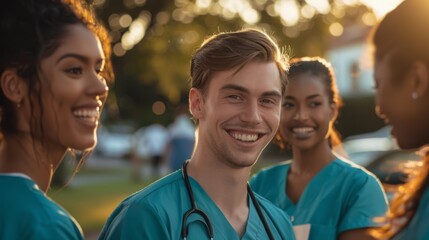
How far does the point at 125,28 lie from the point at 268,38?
982 cm

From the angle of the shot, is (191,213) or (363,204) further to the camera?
(363,204)

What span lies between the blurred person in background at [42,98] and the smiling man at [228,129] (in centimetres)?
42

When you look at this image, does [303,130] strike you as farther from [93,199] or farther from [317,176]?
[93,199]

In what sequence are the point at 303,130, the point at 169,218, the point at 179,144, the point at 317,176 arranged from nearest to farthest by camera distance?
the point at 169,218
the point at 317,176
the point at 303,130
the point at 179,144

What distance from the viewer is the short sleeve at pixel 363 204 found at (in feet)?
11.1

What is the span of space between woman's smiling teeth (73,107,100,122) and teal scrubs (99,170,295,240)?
0.37m

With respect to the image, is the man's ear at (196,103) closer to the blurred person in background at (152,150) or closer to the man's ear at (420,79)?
the man's ear at (420,79)

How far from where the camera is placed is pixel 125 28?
40.7 feet

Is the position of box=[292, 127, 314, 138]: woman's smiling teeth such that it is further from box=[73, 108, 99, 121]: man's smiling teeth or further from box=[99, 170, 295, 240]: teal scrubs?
box=[73, 108, 99, 121]: man's smiling teeth

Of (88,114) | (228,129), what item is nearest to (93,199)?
(228,129)

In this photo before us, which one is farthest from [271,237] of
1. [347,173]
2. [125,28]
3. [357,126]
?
[357,126]

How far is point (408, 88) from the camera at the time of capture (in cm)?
206

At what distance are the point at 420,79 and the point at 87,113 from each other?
1128 millimetres

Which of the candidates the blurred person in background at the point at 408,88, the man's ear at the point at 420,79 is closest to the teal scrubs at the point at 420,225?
the blurred person in background at the point at 408,88
